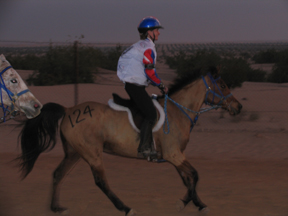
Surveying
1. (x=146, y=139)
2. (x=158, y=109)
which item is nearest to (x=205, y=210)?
(x=146, y=139)

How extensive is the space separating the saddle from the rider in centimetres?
9

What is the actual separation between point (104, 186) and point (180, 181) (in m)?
2.04

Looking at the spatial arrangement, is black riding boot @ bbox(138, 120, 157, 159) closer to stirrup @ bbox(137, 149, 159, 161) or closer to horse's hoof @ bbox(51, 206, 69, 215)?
stirrup @ bbox(137, 149, 159, 161)

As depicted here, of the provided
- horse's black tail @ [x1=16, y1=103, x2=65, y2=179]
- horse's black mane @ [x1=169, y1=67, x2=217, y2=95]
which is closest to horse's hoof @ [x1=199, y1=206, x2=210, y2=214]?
horse's black mane @ [x1=169, y1=67, x2=217, y2=95]

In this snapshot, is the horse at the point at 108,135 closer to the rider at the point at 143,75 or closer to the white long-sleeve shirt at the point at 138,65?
the rider at the point at 143,75

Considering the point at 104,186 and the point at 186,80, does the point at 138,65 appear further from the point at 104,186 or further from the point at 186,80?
the point at 104,186

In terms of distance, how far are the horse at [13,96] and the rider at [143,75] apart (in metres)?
1.32

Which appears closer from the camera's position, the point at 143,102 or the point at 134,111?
the point at 143,102

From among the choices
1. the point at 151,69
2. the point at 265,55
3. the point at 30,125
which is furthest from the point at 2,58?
the point at 265,55

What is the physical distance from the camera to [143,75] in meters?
5.10

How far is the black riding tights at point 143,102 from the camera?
506 cm

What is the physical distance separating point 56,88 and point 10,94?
1164 centimetres

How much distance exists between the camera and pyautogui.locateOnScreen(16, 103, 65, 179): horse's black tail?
5371 millimetres

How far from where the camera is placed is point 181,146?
17.1 feet
